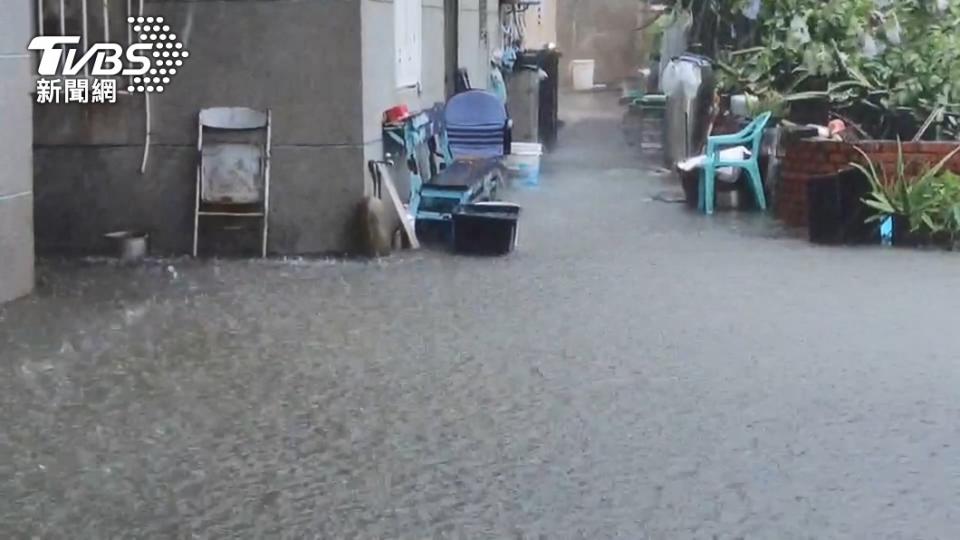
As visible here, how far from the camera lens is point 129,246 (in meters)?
8.87

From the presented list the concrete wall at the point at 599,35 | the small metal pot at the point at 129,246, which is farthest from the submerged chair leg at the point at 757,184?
the concrete wall at the point at 599,35

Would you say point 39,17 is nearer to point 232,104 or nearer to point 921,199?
point 232,104

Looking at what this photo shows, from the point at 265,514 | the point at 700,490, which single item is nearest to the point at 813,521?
the point at 700,490

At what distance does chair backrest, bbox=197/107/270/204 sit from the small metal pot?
488mm

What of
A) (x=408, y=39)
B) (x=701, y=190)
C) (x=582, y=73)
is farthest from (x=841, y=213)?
(x=582, y=73)

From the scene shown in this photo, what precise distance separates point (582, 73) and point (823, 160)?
1835cm

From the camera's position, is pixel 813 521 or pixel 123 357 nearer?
pixel 813 521

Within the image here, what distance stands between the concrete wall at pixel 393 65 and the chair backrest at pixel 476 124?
0.26 metres

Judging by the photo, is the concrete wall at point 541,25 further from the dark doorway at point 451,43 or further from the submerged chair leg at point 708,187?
the submerged chair leg at point 708,187

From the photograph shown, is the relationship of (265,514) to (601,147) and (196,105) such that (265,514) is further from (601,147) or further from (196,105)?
(601,147)

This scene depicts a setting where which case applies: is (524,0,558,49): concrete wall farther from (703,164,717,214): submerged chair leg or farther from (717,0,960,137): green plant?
(703,164,717,214): submerged chair leg

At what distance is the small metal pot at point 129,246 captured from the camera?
348 inches

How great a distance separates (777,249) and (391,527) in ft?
18.4

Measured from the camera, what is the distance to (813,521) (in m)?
4.14
